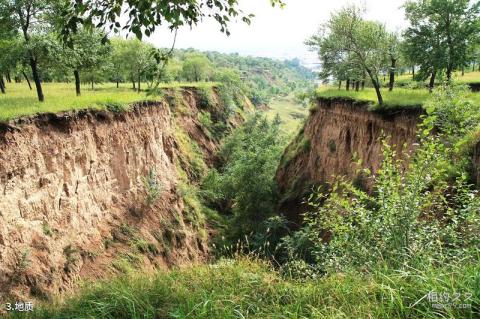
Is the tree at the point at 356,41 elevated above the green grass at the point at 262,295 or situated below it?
above

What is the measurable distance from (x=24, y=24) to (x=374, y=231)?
1761cm

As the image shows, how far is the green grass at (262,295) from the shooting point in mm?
4172

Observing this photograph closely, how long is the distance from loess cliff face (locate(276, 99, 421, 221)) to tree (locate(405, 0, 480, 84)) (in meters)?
4.97

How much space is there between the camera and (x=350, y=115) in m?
27.1

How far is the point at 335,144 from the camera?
28.9 m

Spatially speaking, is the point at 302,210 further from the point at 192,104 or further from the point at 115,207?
the point at 192,104

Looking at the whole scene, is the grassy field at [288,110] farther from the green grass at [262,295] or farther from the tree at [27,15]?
the green grass at [262,295]

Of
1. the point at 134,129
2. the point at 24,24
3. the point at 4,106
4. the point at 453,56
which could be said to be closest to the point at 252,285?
the point at 4,106

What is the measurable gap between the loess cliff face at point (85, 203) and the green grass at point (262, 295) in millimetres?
7869

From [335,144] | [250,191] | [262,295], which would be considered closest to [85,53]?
[250,191]

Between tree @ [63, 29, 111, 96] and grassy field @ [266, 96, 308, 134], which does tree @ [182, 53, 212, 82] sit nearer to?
grassy field @ [266, 96, 308, 134]

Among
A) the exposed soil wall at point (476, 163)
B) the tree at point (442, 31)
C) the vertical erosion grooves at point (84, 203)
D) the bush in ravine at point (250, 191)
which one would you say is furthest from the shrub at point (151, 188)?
the tree at point (442, 31)

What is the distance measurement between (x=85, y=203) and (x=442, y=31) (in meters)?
23.1

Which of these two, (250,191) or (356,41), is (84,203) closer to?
(250,191)
